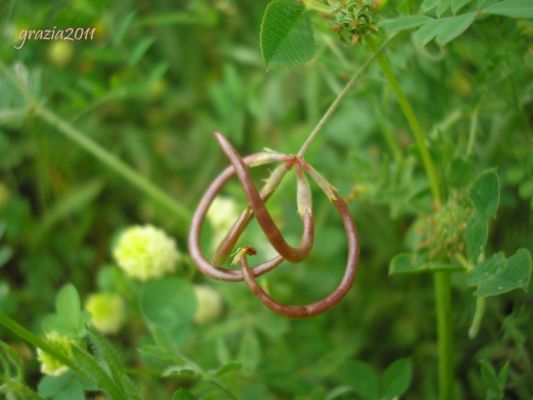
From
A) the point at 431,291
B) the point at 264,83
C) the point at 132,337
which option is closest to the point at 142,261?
the point at 132,337

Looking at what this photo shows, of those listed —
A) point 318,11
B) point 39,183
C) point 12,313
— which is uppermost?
point 318,11

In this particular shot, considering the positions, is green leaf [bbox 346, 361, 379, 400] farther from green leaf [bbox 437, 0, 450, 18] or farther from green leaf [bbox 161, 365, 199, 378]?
green leaf [bbox 437, 0, 450, 18]

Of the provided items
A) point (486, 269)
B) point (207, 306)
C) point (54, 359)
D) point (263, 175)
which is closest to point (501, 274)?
point (486, 269)

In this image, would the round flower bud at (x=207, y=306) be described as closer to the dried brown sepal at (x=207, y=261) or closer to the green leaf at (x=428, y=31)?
the dried brown sepal at (x=207, y=261)

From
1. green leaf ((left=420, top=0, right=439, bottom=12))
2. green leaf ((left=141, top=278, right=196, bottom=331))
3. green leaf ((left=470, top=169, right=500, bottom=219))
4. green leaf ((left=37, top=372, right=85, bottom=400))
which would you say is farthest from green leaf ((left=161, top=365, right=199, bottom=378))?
green leaf ((left=420, top=0, right=439, bottom=12))

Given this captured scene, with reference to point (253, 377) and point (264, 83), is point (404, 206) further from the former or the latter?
point (264, 83)
